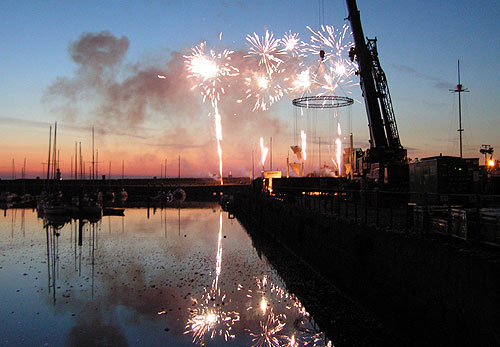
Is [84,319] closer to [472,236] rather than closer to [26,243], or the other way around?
[472,236]

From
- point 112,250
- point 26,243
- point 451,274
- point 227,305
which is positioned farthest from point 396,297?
point 26,243

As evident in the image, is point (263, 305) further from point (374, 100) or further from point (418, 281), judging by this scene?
point (374, 100)

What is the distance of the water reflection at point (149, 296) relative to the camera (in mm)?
14562

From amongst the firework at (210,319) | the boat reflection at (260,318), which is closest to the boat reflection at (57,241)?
the firework at (210,319)

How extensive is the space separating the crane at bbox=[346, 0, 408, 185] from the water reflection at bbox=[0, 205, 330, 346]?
1256cm

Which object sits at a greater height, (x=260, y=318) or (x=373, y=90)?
(x=373, y=90)

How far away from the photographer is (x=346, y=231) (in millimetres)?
18547

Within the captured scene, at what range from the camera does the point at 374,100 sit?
32.9m

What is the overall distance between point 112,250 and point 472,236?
27844mm

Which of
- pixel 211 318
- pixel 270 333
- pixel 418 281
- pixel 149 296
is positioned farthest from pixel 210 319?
pixel 418 281

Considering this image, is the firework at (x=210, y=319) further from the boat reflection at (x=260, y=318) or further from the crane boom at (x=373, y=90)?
the crane boom at (x=373, y=90)

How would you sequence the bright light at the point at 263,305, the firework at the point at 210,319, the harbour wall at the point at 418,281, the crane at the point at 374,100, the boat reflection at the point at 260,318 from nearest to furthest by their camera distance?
the harbour wall at the point at 418,281, the boat reflection at the point at 260,318, the firework at the point at 210,319, the bright light at the point at 263,305, the crane at the point at 374,100

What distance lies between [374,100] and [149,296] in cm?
2318

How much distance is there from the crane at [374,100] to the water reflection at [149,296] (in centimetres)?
1256
